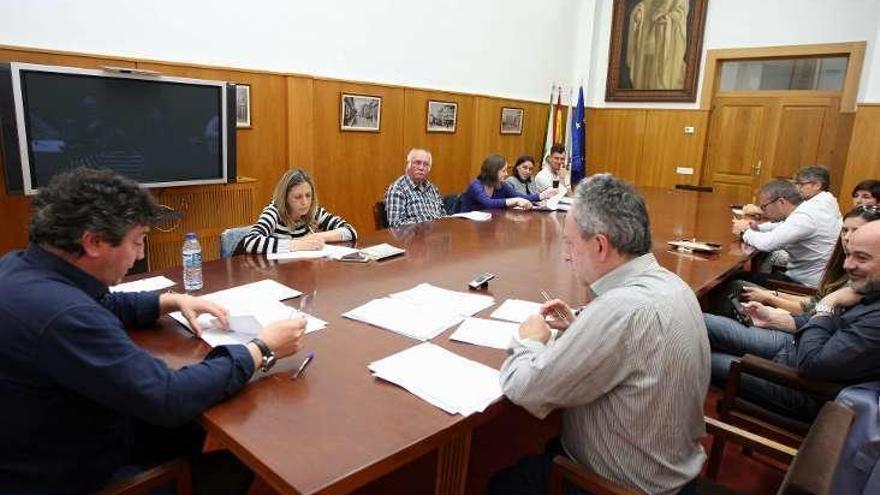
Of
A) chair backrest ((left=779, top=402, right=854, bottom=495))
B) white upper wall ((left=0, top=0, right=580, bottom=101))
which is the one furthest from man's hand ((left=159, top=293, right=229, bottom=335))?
white upper wall ((left=0, top=0, right=580, bottom=101))

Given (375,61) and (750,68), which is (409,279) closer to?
(375,61)

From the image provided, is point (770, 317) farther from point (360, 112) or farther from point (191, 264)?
point (360, 112)

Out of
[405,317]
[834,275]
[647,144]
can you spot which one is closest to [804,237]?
[834,275]

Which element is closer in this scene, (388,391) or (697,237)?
(388,391)

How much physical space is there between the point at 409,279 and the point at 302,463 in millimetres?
1238

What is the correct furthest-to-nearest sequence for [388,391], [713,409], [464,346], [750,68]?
[750,68]
[713,409]
[464,346]
[388,391]

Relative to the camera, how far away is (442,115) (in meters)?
6.69

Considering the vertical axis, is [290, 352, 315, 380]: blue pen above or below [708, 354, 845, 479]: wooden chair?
above

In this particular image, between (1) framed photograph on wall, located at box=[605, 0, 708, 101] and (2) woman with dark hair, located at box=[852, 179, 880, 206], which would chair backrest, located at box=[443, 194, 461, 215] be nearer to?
(2) woman with dark hair, located at box=[852, 179, 880, 206]

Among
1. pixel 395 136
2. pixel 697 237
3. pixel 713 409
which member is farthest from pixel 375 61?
pixel 713 409

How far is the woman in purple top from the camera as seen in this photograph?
452cm

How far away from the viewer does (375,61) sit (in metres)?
5.81

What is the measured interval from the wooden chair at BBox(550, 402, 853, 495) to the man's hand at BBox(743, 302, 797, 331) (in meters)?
0.99

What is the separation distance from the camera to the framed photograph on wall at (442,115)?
21.5ft
